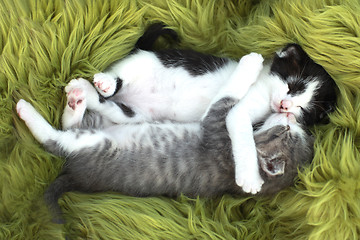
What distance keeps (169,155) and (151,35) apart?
24.6 inches

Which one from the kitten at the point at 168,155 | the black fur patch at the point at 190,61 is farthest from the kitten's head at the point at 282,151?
the black fur patch at the point at 190,61

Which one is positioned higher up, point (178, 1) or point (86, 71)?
point (178, 1)

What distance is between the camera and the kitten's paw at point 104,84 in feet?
5.23

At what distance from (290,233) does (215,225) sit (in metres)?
0.30

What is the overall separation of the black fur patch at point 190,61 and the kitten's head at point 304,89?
330 millimetres

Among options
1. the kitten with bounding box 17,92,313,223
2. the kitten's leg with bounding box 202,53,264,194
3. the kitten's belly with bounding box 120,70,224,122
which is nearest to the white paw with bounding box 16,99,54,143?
the kitten with bounding box 17,92,313,223

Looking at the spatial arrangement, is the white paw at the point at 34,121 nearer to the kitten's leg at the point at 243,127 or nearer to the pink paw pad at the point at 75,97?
the pink paw pad at the point at 75,97

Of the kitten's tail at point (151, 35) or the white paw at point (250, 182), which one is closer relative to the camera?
the white paw at point (250, 182)

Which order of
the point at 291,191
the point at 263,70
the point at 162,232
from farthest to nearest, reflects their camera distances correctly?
the point at 263,70 → the point at 291,191 → the point at 162,232

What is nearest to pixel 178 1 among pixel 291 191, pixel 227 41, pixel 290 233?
pixel 227 41

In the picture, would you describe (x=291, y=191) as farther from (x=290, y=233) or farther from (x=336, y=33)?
(x=336, y=33)

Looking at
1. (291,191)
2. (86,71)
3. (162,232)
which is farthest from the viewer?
(86,71)

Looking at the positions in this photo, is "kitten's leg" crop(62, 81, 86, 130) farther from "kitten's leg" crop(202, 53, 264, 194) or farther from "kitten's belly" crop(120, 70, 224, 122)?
"kitten's leg" crop(202, 53, 264, 194)

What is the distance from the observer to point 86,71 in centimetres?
164
